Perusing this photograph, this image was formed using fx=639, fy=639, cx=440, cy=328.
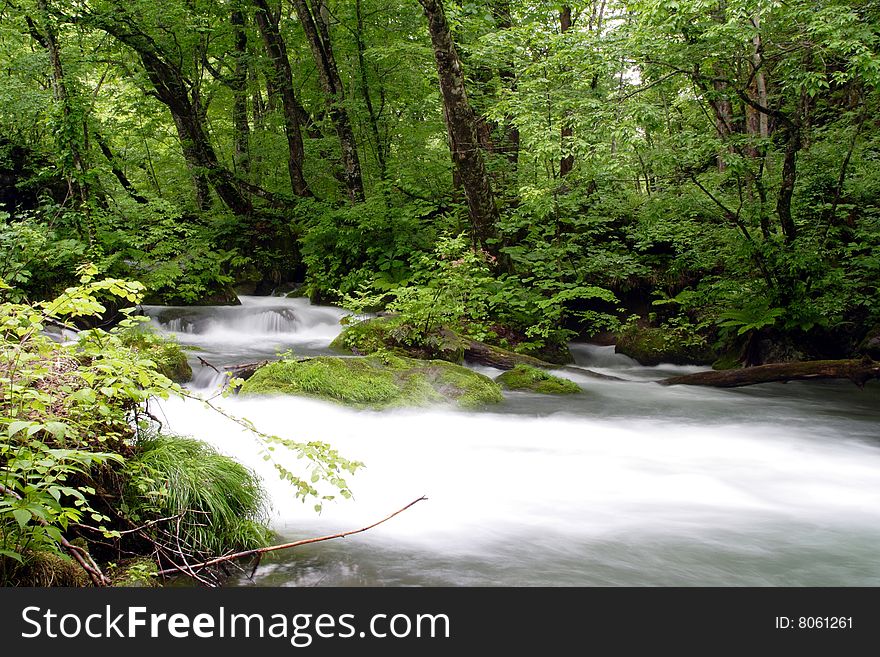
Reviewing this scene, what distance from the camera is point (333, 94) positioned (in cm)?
1537

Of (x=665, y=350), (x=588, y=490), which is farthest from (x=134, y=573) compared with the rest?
(x=665, y=350)

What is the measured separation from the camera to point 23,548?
2.73m

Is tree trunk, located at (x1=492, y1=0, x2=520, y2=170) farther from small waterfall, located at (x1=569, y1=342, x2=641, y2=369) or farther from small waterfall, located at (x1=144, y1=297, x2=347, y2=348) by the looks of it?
small waterfall, located at (x1=144, y1=297, x2=347, y2=348)

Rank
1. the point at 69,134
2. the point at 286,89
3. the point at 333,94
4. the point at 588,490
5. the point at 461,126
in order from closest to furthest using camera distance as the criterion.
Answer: the point at 588,490 < the point at 461,126 < the point at 69,134 < the point at 333,94 < the point at 286,89

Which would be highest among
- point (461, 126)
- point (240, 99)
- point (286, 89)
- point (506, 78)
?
point (240, 99)

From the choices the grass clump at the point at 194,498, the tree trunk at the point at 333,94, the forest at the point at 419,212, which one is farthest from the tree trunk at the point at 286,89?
the grass clump at the point at 194,498

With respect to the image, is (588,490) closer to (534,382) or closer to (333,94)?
(534,382)

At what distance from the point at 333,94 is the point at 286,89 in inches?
87.8

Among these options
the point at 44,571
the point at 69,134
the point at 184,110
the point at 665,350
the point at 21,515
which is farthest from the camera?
the point at 184,110

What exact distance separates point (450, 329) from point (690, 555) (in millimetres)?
6324

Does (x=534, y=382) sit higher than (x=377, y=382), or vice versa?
(x=377, y=382)

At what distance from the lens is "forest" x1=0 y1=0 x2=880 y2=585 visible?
11.8ft

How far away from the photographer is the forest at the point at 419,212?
3.60 meters

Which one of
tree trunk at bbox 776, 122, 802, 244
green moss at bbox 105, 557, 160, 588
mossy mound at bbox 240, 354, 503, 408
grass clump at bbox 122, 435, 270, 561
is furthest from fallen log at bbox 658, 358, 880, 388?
green moss at bbox 105, 557, 160, 588
